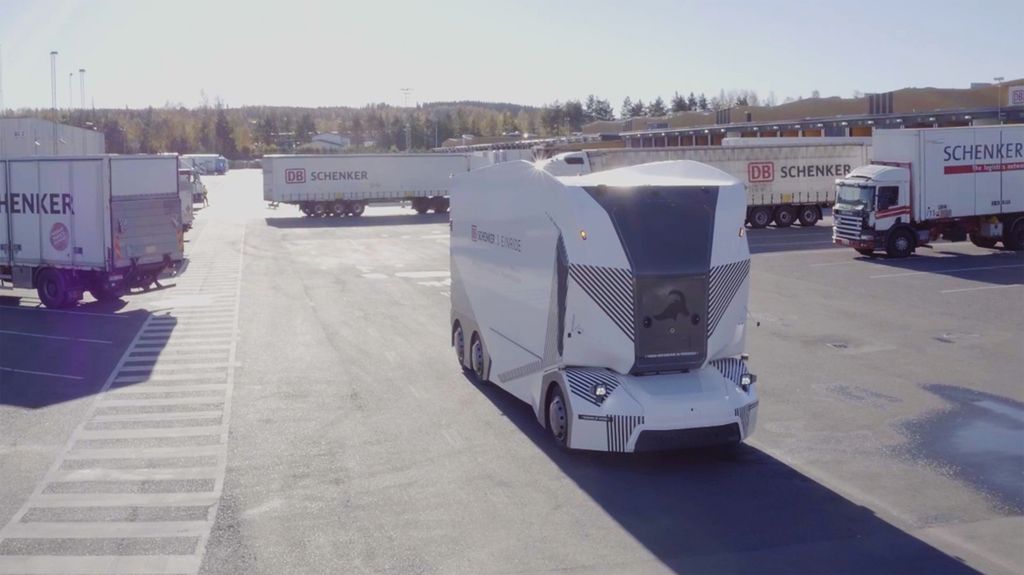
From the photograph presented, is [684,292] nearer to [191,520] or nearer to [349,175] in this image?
[191,520]

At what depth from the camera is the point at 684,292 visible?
12227mm

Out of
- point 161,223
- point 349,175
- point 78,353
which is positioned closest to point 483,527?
point 78,353

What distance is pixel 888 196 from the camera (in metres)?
34.0

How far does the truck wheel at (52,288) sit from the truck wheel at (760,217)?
99.9 ft

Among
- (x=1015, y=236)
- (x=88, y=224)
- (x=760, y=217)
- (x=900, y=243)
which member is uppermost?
Result: (x=88, y=224)

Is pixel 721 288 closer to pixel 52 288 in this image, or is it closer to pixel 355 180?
pixel 52 288

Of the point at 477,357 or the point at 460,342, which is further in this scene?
the point at 460,342

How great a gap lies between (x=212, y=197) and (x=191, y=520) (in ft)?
246

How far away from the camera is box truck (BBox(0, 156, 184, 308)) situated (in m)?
25.7

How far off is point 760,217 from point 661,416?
36.9 m

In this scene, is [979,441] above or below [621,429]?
below

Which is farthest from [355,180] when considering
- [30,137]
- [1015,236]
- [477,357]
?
[477,357]

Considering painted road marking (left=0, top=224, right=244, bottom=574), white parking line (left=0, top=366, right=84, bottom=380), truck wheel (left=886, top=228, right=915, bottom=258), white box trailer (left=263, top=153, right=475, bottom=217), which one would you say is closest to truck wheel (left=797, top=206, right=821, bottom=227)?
truck wheel (left=886, top=228, right=915, bottom=258)

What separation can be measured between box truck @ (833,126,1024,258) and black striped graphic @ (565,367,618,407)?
23.7 metres
